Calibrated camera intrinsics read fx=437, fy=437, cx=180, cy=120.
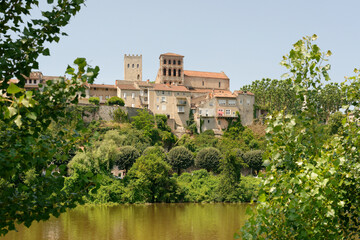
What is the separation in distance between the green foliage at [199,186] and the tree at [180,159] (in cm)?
201

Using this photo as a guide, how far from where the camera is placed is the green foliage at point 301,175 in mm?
5113

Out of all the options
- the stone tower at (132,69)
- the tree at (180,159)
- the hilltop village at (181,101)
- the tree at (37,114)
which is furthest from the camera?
the stone tower at (132,69)

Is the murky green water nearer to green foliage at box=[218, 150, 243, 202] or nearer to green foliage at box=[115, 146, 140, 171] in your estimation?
green foliage at box=[218, 150, 243, 202]

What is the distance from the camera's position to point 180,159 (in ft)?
176

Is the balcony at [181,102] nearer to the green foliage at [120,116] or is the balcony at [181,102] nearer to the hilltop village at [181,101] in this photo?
the hilltop village at [181,101]

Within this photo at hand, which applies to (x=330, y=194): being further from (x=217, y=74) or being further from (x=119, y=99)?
(x=217, y=74)

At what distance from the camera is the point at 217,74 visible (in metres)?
88.5

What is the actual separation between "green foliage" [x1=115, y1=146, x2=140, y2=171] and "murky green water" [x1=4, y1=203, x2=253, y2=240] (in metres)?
8.48

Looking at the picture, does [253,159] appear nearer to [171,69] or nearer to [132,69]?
[171,69]

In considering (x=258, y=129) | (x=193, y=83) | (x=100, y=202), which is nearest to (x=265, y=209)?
(x=100, y=202)

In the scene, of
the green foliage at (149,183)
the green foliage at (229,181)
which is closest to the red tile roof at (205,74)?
the green foliage at (229,181)

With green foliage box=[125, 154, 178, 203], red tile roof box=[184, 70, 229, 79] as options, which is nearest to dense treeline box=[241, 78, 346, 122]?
red tile roof box=[184, 70, 229, 79]

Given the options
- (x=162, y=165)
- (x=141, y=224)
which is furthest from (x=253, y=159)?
(x=141, y=224)

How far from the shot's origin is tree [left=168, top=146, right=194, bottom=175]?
53562 millimetres
